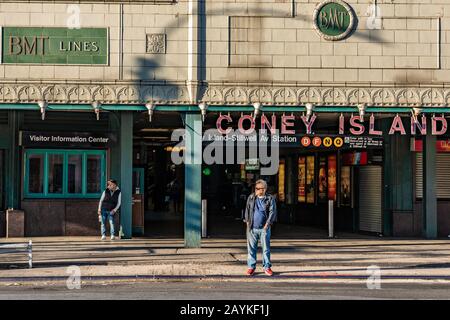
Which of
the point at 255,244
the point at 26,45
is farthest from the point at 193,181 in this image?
the point at 26,45

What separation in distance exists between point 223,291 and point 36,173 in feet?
37.8

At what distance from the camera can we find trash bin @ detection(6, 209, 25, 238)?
2148 centimetres

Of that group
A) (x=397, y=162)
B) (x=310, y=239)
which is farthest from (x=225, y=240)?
(x=397, y=162)

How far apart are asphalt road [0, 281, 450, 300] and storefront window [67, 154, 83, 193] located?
30.4 feet

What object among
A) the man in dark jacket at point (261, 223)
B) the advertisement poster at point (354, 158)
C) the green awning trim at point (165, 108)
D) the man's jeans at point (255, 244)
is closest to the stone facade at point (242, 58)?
the green awning trim at point (165, 108)

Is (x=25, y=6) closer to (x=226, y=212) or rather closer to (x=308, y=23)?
(x=308, y=23)

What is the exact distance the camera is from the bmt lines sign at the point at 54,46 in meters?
19.6

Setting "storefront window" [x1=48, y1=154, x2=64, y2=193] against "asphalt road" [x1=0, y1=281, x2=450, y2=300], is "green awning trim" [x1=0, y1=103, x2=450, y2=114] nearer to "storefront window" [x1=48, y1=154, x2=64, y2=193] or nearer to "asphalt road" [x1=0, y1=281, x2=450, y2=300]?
"storefront window" [x1=48, y1=154, x2=64, y2=193]

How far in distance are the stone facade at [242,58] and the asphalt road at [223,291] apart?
723 cm

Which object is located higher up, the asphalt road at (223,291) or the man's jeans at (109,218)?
the man's jeans at (109,218)

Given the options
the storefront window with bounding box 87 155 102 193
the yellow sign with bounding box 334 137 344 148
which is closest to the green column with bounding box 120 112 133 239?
the storefront window with bounding box 87 155 102 193

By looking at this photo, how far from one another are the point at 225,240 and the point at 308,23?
6559mm

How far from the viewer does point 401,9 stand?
66.2ft

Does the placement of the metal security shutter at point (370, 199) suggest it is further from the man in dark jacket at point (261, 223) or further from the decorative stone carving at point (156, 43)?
the man in dark jacket at point (261, 223)
